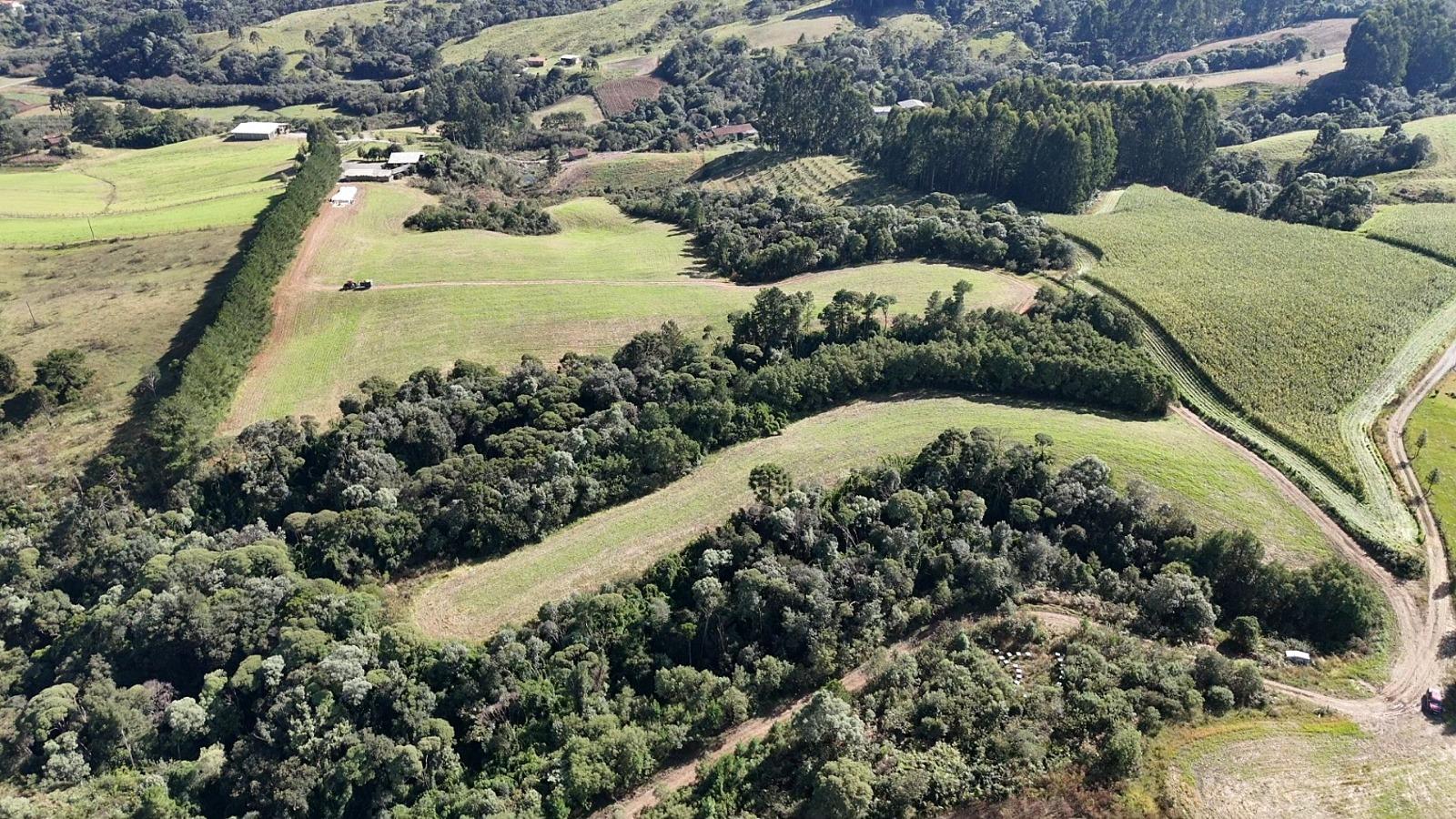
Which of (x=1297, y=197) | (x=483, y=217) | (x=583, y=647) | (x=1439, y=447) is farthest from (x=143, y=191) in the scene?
(x=1297, y=197)

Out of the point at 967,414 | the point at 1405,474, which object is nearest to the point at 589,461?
the point at 967,414

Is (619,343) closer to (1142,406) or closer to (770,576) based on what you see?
(770,576)

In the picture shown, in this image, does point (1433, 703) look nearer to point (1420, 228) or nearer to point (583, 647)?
point (583, 647)

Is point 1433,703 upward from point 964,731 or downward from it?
upward

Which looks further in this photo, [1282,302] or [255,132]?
[255,132]

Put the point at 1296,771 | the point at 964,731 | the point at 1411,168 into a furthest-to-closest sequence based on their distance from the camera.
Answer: the point at 1411,168 → the point at 964,731 → the point at 1296,771

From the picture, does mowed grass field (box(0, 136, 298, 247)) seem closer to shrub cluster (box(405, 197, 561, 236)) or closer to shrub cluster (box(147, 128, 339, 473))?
shrub cluster (box(147, 128, 339, 473))
